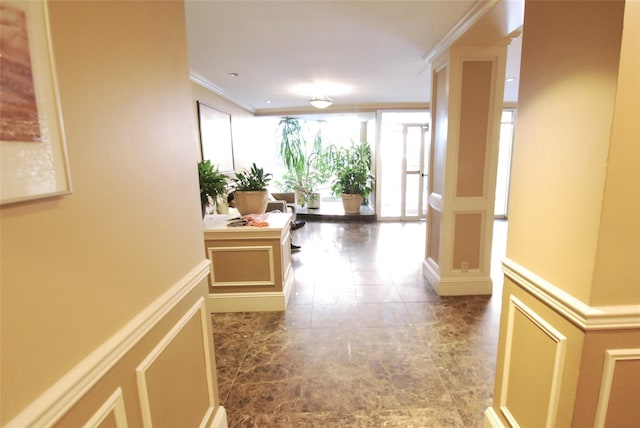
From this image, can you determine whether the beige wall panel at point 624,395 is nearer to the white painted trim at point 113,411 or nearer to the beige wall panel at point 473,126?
the white painted trim at point 113,411

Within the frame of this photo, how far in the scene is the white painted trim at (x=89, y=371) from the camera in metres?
0.66

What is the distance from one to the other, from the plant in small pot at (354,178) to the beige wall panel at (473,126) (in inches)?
161

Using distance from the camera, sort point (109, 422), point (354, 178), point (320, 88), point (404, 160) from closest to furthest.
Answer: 1. point (109, 422)
2. point (320, 88)
3. point (404, 160)
4. point (354, 178)

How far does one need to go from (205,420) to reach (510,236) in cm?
171

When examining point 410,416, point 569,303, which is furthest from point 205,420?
point 569,303

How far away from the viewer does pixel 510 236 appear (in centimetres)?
150

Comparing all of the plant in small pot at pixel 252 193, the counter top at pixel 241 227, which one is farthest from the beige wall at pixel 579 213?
the plant in small pot at pixel 252 193

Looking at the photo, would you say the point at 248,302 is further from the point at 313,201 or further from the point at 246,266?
the point at 313,201

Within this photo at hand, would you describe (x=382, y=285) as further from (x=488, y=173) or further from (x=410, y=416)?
(x=410, y=416)

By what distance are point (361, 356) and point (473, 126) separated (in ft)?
7.61

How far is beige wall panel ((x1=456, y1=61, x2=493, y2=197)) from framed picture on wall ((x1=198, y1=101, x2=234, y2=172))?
10.5 ft

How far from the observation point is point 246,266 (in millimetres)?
3057

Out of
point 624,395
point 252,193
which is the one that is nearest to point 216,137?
point 252,193

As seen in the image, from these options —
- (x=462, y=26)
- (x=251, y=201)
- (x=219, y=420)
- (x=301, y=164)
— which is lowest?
(x=219, y=420)
